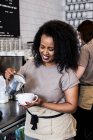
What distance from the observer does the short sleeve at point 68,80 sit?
1428 millimetres

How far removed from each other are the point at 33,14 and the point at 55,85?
2.41 metres

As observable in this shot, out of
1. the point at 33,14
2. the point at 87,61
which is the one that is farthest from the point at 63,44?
the point at 33,14

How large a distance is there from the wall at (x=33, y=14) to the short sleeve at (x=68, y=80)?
2028 mm

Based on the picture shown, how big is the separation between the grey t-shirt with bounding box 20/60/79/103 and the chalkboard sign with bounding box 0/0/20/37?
62.5 inches

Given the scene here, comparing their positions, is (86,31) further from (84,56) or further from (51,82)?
(51,82)

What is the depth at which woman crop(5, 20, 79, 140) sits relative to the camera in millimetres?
1415

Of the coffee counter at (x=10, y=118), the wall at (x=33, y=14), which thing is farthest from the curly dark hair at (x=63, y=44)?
the wall at (x=33, y=14)

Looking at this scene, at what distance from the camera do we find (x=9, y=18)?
311 centimetres

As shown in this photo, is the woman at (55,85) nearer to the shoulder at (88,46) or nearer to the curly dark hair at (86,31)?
the shoulder at (88,46)

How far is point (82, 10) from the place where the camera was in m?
4.14

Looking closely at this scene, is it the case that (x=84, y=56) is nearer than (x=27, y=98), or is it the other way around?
(x=27, y=98)

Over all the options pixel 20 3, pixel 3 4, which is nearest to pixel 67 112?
pixel 3 4

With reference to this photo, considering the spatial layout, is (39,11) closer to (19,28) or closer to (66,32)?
(19,28)

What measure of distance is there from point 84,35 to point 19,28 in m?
1.05
